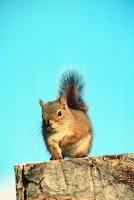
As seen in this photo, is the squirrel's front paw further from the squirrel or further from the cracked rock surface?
the cracked rock surface

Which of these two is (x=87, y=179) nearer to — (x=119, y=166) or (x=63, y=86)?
(x=119, y=166)

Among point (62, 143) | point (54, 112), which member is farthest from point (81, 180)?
point (54, 112)

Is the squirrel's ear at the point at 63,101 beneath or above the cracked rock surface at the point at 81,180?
above

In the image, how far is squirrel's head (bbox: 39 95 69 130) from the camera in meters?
4.66

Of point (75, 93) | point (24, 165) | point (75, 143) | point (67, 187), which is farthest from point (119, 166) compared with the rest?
point (75, 93)

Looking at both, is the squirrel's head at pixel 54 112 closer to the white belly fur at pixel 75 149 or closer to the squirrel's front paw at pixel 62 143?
the squirrel's front paw at pixel 62 143

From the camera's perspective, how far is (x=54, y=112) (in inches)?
193

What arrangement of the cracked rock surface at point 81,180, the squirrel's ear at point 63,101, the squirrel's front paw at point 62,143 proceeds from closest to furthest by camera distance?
the cracked rock surface at point 81,180 < the squirrel's front paw at point 62,143 < the squirrel's ear at point 63,101

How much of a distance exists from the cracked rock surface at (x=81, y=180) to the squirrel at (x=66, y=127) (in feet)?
5.67

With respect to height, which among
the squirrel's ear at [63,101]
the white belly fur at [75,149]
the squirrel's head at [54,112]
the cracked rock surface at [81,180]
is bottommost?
the cracked rock surface at [81,180]

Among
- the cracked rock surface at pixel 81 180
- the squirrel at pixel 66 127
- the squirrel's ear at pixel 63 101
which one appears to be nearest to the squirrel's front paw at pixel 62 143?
the squirrel at pixel 66 127

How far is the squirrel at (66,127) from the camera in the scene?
4605 millimetres

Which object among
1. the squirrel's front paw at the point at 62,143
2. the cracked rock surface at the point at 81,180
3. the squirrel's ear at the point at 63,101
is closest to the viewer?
the cracked rock surface at the point at 81,180

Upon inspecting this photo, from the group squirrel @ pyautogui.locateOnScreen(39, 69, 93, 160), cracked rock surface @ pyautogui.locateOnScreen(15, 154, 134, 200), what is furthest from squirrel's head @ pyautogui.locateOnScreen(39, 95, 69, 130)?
cracked rock surface @ pyautogui.locateOnScreen(15, 154, 134, 200)
